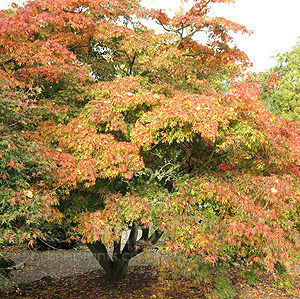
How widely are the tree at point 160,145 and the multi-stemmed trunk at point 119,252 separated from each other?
89cm

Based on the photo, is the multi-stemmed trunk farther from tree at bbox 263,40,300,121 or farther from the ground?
tree at bbox 263,40,300,121

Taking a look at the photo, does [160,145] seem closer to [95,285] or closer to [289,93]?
[95,285]

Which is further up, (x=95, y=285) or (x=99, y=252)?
(x=99, y=252)

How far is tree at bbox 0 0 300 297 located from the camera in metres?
4.49

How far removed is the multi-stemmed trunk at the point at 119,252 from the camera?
23.4 feet

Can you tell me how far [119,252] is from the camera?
25.4 ft

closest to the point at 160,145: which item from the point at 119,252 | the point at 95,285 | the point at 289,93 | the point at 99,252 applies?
the point at 99,252

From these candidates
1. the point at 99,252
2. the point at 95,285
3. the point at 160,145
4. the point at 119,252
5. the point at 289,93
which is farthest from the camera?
the point at 289,93

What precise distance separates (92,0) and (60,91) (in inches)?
80.8

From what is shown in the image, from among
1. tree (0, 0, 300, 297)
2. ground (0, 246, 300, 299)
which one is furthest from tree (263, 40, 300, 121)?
tree (0, 0, 300, 297)

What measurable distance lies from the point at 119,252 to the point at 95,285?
116cm

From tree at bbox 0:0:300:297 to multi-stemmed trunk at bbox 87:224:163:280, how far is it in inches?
35.1

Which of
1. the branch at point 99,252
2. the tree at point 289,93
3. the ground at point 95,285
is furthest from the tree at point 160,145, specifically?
the tree at point 289,93

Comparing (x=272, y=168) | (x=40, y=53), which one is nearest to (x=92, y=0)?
(x=40, y=53)
